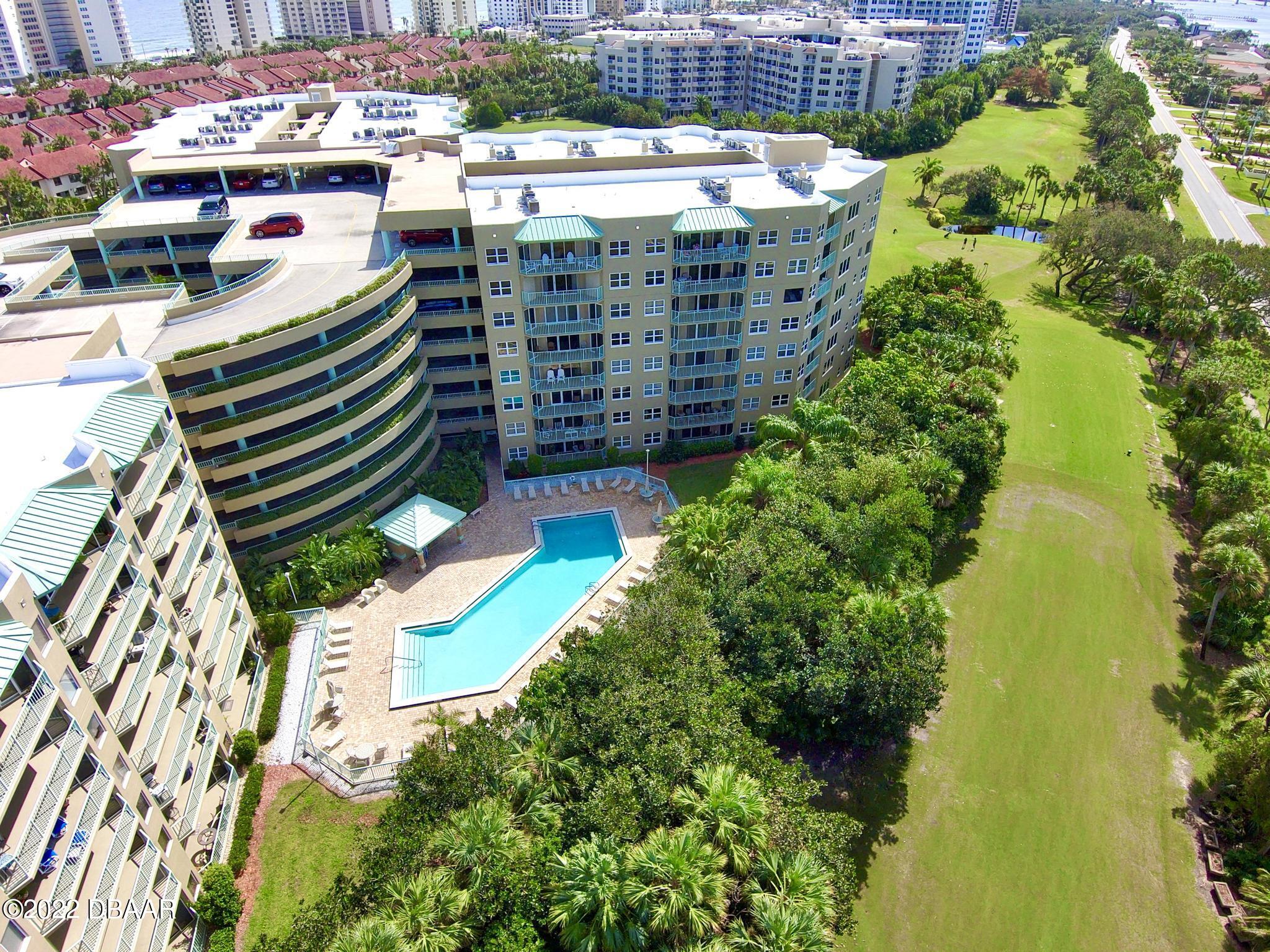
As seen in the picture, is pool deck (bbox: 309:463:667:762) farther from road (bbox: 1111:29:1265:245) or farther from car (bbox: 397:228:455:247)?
road (bbox: 1111:29:1265:245)

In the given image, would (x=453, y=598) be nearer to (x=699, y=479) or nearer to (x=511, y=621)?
(x=511, y=621)

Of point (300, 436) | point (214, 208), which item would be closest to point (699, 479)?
point (300, 436)

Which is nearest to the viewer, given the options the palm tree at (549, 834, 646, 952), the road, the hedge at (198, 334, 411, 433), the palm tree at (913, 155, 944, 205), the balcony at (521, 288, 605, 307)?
the palm tree at (549, 834, 646, 952)

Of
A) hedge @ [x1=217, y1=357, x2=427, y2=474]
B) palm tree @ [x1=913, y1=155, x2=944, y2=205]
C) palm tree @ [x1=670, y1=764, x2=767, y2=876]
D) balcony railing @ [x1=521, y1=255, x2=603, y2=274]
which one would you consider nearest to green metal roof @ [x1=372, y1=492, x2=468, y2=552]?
hedge @ [x1=217, y1=357, x2=427, y2=474]

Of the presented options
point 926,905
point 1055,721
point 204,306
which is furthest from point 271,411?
point 1055,721

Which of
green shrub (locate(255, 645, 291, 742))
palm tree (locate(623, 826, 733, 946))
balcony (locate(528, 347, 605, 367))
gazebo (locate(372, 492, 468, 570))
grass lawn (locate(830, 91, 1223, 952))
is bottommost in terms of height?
grass lawn (locate(830, 91, 1223, 952))

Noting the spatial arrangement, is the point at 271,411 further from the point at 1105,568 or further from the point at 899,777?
the point at 1105,568
